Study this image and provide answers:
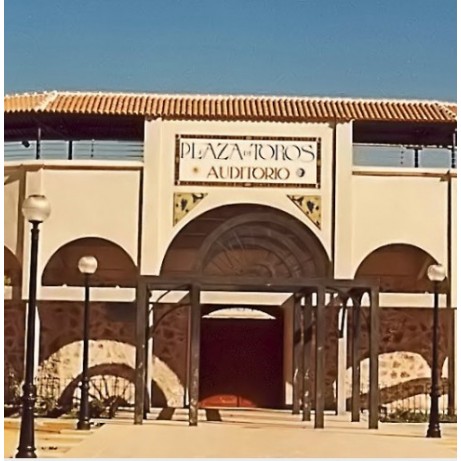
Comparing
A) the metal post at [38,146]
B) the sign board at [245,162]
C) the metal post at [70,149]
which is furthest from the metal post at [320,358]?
the metal post at [38,146]

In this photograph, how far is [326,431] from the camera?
40.7 ft

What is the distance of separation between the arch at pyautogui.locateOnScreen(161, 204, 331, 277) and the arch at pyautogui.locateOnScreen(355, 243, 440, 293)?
2.68 feet

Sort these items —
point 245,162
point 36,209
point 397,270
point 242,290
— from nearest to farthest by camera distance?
point 36,209, point 242,290, point 245,162, point 397,270

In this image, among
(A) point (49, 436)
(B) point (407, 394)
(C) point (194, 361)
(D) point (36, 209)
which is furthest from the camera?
(B) point (407, 394)

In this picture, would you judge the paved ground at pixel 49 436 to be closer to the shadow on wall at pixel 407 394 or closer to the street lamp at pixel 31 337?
the street lamp at pixel 31 337

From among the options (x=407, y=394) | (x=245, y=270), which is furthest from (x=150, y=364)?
(x=407, y=394)

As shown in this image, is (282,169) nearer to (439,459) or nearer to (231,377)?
(231,377)

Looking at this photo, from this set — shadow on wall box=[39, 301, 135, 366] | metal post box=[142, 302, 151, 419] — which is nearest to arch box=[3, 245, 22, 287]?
shadow on wall box=[39, 301, 135, 366]

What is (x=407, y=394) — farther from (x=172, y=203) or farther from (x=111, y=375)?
(x=172, y=203)

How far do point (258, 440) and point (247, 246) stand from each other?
12.5ft

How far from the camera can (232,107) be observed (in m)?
14.7

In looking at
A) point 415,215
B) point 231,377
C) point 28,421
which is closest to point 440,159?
point 415,215

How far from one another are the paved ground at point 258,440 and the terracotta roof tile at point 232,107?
3.31 m

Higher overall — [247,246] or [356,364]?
[247,246]
